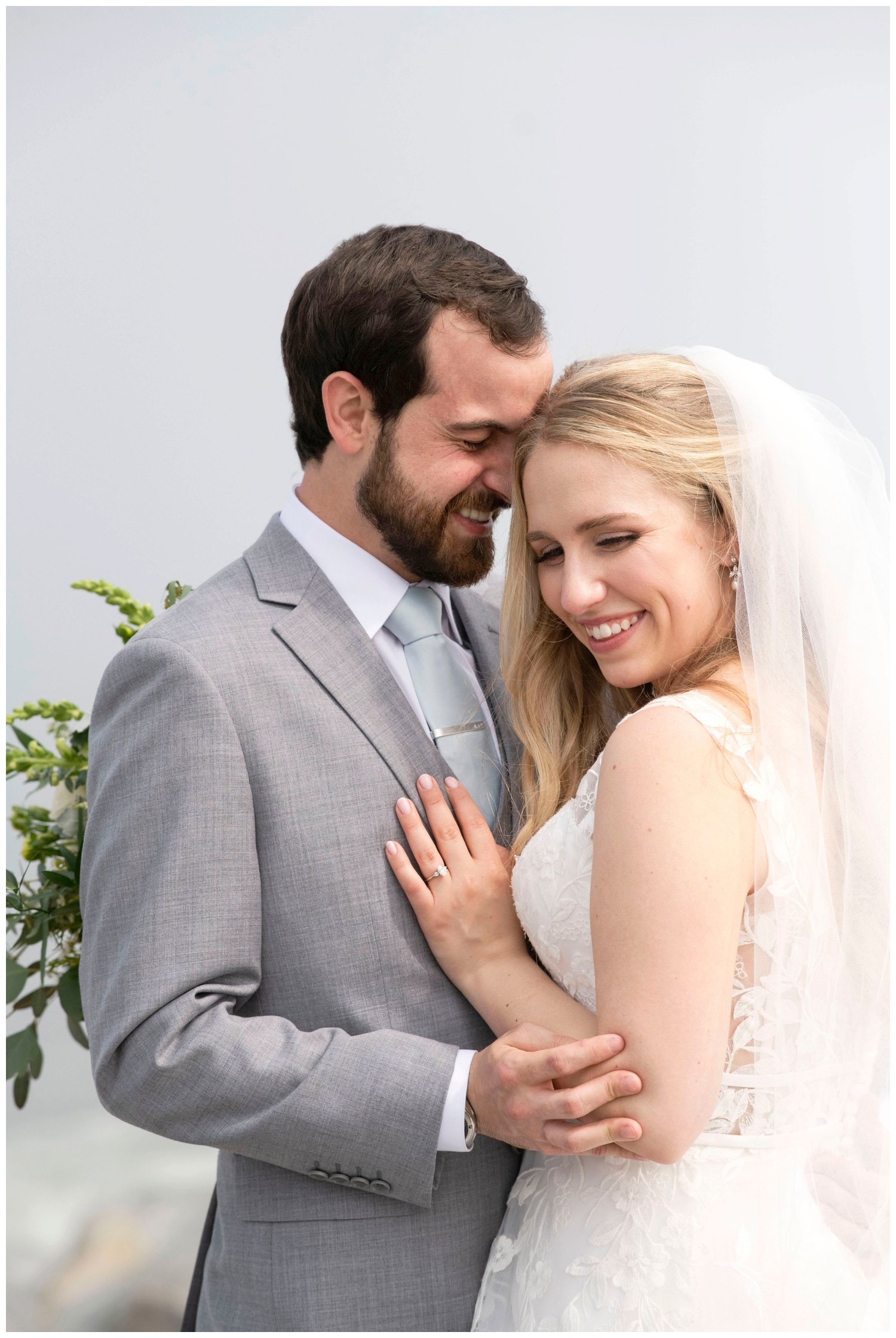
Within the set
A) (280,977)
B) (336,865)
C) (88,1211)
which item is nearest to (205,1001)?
(280,977)

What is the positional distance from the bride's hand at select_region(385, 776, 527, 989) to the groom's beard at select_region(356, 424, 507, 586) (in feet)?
1.25

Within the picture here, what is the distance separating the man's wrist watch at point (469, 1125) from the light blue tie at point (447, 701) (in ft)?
1.52

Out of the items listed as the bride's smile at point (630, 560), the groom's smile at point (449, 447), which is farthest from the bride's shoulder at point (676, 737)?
the groom's smile at point (449, 447)

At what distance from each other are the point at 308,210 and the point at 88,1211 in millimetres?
2689

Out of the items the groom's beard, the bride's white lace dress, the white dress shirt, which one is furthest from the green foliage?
the bride's white lace dress

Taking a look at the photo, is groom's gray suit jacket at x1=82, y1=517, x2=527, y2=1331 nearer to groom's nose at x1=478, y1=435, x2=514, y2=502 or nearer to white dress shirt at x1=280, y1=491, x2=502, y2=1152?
white dress shirt at x1=280, y1=491, x2=502, y2=1152

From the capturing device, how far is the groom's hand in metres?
1.33

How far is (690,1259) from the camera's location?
1.37 metres

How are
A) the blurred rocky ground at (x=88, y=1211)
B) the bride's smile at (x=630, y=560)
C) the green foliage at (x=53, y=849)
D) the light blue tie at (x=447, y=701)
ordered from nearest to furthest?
the bride's smile at (x=630, y=560)
the light blue tie at (x=447, y=701)
the green foliage at (x=53, y=849)
the blurred rocky ground at (x=88, y=1211)

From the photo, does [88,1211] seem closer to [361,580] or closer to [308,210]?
[361,580]

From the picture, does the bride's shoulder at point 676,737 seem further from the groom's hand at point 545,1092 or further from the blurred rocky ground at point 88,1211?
the blurred rocky ground at point 88,1211

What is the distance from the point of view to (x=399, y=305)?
179 cm

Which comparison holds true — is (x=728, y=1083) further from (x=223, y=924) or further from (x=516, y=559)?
(x=516, y=559)

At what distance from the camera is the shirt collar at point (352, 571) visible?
179cm
